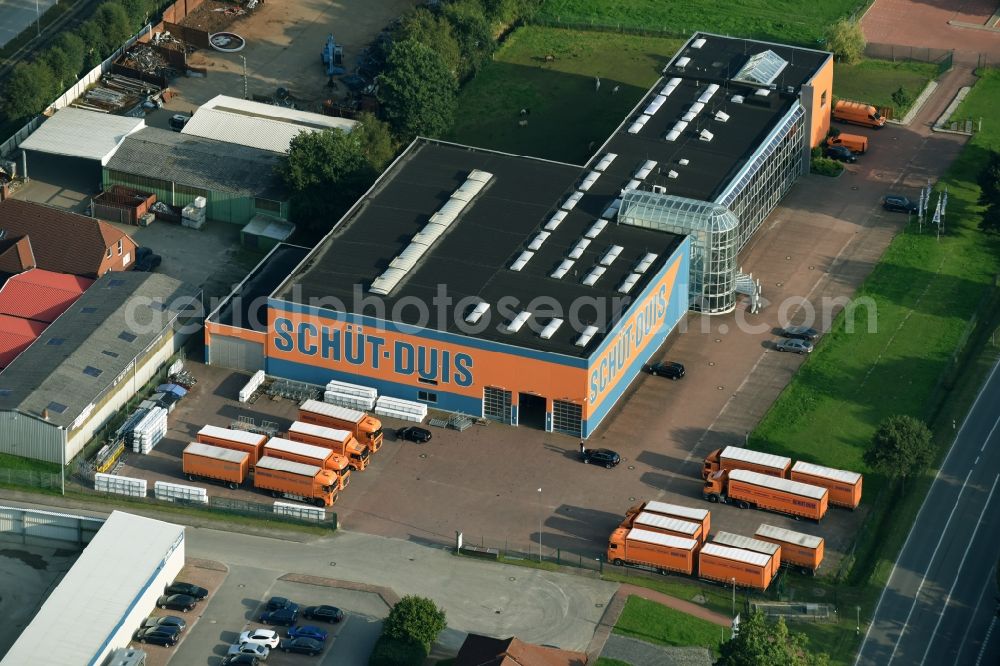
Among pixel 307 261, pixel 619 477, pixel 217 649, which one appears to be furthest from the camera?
pixel 307 261

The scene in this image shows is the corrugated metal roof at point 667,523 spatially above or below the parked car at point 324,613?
below

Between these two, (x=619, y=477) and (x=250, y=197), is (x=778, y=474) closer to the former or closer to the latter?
Answer: (x=619, y=477)

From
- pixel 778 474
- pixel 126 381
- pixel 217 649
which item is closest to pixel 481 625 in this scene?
pixel 217 649

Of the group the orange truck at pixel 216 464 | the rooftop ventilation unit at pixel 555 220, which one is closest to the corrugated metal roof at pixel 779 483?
the rooftop ventilation unit at pixel 555 220

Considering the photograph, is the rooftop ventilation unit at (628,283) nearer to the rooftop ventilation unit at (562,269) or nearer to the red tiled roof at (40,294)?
the rooftop ventilation unit at (562,269)

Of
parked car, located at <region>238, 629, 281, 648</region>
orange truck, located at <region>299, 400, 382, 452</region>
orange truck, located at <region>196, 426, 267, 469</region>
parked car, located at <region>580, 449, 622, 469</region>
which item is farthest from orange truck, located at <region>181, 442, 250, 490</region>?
parked car, located at <region>580, 449, 622, 469</region>

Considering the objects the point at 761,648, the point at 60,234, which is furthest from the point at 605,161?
the point at 761,648

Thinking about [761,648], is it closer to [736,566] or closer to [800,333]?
[736,566]
